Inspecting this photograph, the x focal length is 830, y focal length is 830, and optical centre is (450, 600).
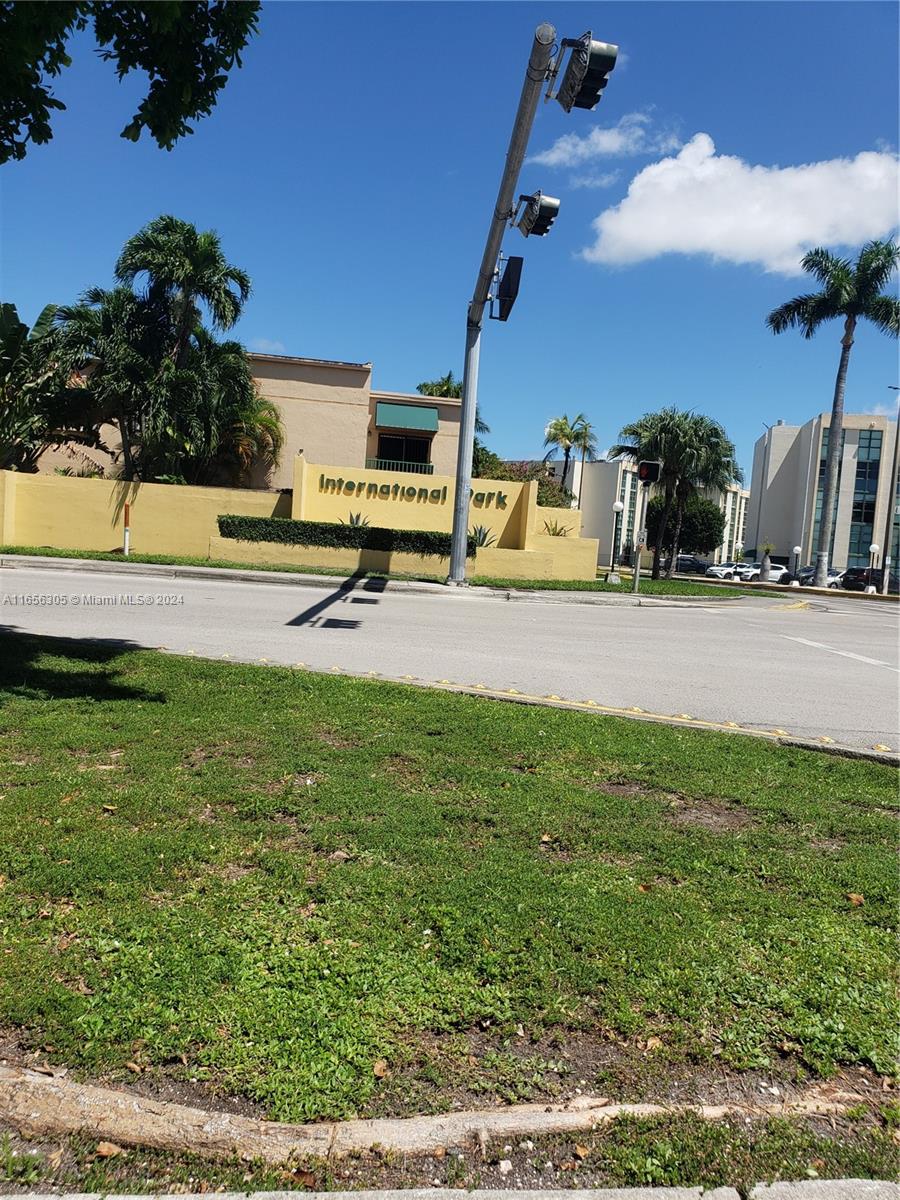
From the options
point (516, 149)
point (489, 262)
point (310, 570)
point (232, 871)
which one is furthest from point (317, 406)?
point (232, 871)

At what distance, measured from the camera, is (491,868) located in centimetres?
379

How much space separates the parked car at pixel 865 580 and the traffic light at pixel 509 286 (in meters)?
42.4

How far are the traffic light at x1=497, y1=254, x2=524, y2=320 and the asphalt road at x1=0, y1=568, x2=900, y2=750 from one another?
17.2 ft

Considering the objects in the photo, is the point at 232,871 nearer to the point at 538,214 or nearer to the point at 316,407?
the point at 538,214

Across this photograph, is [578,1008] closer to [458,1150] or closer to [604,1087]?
[604,1087]

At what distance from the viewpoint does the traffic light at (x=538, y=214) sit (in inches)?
431

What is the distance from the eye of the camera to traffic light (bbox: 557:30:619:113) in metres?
7.94

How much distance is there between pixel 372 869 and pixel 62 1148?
165 centimetres

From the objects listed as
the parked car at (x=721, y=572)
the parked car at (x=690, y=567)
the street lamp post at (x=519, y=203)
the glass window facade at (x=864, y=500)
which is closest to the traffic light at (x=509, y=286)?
the street lamp post at (x=519, y=203)

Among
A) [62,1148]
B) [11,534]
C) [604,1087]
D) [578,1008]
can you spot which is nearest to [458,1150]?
[604,1087]

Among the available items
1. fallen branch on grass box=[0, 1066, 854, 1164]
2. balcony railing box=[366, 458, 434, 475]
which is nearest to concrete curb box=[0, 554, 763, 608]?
balcony railing box=[366, 458, 434, 475]

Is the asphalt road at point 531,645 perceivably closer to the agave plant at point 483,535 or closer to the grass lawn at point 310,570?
the grass lawn at point 310,570

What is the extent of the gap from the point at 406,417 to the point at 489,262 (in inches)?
791

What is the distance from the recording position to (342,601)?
614 inches
